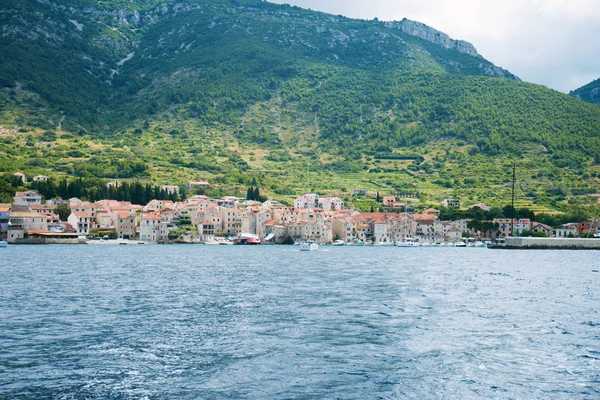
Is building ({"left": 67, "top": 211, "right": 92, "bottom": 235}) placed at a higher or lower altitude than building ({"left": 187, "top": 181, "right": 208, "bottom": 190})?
lower

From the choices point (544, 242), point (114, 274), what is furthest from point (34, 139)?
point (114, 274)

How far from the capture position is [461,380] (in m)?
19.3

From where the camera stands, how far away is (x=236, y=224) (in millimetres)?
140875

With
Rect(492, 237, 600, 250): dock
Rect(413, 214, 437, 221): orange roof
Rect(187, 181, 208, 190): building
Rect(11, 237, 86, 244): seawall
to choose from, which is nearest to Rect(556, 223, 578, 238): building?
Rect(492, 237, 600, 250): dock

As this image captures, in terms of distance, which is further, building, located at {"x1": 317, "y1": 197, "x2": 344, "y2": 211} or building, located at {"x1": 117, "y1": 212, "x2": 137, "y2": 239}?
building, located at {"x1": 317, "y1": 197, "x2": 344, "y2": 211}

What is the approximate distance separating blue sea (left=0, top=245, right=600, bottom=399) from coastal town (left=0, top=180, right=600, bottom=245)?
86.2 metres

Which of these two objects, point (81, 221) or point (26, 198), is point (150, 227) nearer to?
point (81, 221)

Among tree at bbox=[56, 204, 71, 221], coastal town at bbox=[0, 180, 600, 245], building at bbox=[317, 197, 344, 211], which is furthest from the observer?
building at bbox=[317, 197, 344, 211]

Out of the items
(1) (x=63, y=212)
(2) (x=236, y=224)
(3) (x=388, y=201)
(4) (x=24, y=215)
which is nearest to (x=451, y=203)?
(3) (x=388, y=201)

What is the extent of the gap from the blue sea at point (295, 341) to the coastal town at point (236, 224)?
86.2 metres

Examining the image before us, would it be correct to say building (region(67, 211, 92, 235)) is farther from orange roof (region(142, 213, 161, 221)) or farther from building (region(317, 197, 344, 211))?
building (region(317, 197, 344, 211))

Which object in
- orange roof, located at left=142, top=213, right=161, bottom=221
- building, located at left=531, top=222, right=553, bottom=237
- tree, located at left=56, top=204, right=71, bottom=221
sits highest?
tree, located at left=56, top=204, right=71, bottom=221

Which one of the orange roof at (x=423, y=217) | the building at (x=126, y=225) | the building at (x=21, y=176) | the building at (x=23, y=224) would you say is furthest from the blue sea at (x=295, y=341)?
Result: the building at (x=21, y=176)

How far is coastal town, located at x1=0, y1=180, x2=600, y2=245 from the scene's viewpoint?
421 ft
